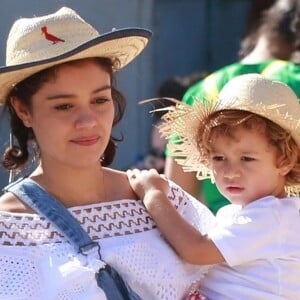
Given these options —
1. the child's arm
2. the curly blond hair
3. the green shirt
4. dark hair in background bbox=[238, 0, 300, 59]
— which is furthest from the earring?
dark hair in background bbox=[238, 0, 300, 59]

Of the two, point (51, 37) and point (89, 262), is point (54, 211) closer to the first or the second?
point (89, 262)

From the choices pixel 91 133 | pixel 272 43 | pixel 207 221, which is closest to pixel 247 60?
pixel 272 43

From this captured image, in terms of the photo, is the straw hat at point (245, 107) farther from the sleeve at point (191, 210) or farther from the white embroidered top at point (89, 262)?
the white embroidered top at point (89, 262)

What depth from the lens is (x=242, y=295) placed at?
294 centimetres

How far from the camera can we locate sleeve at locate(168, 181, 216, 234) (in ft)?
9.98

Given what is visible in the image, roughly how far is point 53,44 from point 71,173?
339mm

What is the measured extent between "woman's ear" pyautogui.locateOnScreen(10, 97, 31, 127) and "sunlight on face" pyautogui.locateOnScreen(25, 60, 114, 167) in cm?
4

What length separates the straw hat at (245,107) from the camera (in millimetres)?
2975

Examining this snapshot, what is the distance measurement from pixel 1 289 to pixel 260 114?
0.83 metres

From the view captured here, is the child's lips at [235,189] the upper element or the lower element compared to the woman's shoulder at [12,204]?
lower

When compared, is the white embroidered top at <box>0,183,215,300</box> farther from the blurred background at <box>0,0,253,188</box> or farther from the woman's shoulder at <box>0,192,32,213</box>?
the blurred background at <box>0,0,253,188</box>

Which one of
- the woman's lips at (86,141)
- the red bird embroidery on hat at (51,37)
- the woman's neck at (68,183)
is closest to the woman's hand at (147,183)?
the woman's neck at (68,183)

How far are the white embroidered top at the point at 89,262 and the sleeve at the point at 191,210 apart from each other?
13cm

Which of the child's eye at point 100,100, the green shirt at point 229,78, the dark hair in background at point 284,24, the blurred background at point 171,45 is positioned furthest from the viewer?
the blurred background at point 171,45
